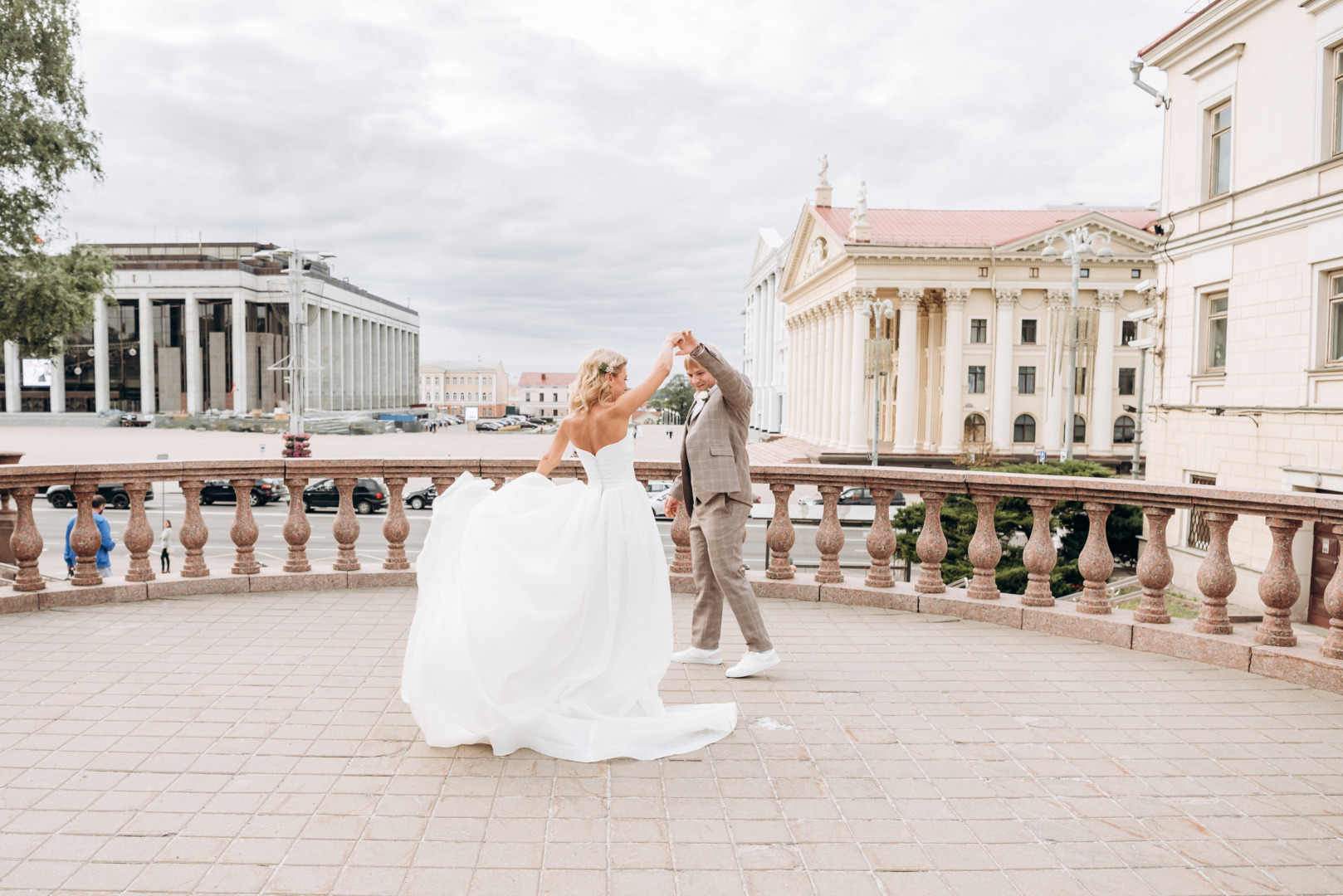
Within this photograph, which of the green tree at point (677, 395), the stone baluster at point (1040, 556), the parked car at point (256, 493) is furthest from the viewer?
the green tree at point (677, 395)

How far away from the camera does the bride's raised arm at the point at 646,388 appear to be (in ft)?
15.1

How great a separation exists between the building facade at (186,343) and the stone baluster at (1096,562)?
97375 mm

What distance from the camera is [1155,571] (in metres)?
5.99

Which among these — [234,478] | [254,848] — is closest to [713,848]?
[254,848]

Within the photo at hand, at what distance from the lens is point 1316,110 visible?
1902 cm

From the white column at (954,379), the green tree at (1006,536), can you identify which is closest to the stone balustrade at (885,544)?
the green tree at (1006,536)

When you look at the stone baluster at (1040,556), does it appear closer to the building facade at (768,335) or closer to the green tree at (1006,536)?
the green tree at (1006,536)

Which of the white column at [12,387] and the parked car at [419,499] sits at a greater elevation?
the white column at [12,387]

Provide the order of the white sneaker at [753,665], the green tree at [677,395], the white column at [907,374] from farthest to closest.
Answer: the green tree at [677,395] → the white column at [907,374] → the white sneaker at [753,665]

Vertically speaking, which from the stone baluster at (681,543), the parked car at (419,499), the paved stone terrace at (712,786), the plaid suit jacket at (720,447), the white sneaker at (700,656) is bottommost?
the parked car at (419,499)

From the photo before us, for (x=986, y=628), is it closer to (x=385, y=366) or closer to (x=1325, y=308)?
(x=1325, y=308)

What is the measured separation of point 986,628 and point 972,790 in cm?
308

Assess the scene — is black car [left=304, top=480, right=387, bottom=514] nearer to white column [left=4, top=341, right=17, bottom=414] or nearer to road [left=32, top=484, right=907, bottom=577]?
road [left=32, top=484, right=907, bottom=577]

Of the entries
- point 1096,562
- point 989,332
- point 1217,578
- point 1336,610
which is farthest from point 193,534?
point 989,332
